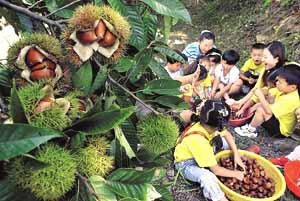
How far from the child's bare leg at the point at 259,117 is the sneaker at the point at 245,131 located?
55 millimetres

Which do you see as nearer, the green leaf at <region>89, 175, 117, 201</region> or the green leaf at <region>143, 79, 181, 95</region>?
the green leaf at <region>89, 175, 117, 201</region>

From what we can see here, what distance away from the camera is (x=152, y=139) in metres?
0.77

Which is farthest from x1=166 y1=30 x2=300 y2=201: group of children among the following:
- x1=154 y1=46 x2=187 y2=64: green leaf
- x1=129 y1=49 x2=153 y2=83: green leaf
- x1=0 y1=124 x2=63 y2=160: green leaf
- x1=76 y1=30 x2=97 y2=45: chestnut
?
x1=0 y1=124 x2=63 y2=160: green leaf

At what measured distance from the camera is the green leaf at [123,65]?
755 millimetres

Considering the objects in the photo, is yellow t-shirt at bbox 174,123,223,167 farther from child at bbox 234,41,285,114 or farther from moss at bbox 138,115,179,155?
moss at bbox 138,115,179,155

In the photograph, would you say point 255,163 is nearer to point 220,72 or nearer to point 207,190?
point 207,190

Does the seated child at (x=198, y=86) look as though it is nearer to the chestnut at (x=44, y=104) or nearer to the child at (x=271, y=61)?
the child at (x=271, y=61)

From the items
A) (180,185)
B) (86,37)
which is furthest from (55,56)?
(180,185)

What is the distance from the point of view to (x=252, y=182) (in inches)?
90.7

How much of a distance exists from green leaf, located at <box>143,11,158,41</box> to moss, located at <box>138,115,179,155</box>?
182 millimetres

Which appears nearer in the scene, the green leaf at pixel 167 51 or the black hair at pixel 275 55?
the green leaf at pixel 167 51

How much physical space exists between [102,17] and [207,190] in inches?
66.3

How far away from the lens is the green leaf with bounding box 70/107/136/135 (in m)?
0.56

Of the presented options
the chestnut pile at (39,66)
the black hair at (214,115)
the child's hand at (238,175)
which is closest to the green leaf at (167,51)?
the chestnut pile at (39,66)
